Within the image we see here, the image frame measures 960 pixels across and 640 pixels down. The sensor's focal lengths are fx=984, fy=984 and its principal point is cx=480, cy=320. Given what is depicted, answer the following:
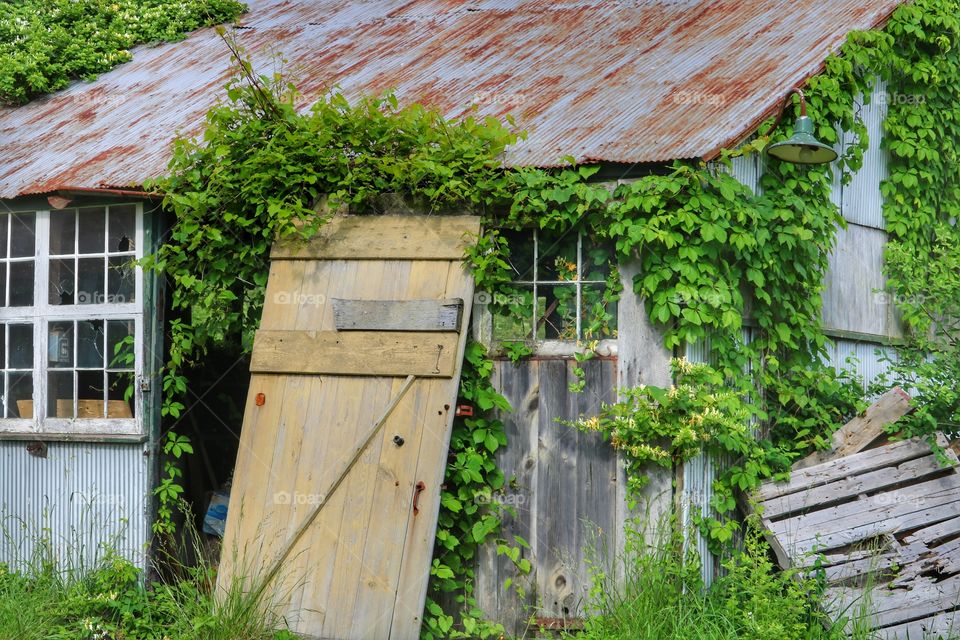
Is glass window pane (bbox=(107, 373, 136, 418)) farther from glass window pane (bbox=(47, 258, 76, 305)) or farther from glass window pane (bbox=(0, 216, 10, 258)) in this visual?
glass window pane (bbox=(0, 216, 10, 258))

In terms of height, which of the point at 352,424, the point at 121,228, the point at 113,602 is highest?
the point at 121,228

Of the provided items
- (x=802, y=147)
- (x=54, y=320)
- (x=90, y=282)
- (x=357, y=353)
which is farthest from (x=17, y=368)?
(x=802, y=147)

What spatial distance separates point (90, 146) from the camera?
8.73 meters

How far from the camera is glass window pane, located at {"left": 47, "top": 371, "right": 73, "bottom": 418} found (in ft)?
25.9

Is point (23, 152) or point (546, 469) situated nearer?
point (546, 469)

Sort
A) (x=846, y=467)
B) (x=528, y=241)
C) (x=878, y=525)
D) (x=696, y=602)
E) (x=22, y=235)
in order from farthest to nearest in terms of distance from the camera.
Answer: (x=22, y=235), (x=528, y=241), (x=846, y=467), (x=878, y=525), (x=696, y=602)

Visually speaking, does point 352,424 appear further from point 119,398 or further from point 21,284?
point 21,284

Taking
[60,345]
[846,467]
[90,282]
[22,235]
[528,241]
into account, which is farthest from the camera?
[22,235]

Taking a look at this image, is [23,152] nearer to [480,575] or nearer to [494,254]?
[494,254]

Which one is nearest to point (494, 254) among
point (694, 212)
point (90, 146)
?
point (694, 212)

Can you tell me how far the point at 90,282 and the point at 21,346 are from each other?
34.9 inches

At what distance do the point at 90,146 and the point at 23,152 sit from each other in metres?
0.82

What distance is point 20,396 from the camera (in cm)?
812

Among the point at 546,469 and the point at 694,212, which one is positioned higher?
the point at 694,212
